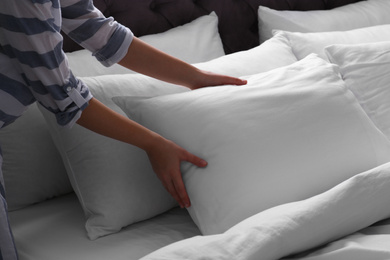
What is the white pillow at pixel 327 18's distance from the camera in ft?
A: 6.86

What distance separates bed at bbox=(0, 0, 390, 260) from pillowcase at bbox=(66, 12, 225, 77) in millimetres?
11

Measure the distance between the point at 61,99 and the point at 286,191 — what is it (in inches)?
20.6

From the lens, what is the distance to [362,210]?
3.91 ft

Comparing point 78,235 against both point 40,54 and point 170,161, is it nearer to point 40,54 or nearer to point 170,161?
point 170,161

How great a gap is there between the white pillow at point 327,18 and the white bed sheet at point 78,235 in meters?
0.86

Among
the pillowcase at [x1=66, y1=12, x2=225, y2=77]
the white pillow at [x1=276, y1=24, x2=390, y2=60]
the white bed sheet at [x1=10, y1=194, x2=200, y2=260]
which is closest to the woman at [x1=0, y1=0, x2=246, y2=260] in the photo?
the white bed sheet at [x1=10, y1=194, x2=200, y2=260]

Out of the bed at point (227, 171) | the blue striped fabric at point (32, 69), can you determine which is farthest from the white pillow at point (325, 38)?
the blue striped fabric at point (32, 69)

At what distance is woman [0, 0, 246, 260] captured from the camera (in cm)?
112

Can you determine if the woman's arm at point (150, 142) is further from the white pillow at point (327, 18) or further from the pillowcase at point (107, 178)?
the white pillow at point (327, 18)

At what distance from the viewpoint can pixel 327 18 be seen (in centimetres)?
215

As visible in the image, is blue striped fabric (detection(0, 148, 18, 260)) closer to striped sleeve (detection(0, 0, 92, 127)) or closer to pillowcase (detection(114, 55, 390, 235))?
striped sleeve (detection(0, 0, 92, 127))

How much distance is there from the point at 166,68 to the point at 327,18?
2.84 feet

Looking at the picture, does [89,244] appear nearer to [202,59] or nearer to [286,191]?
[286,191]

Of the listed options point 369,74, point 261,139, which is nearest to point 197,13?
point 369,74
